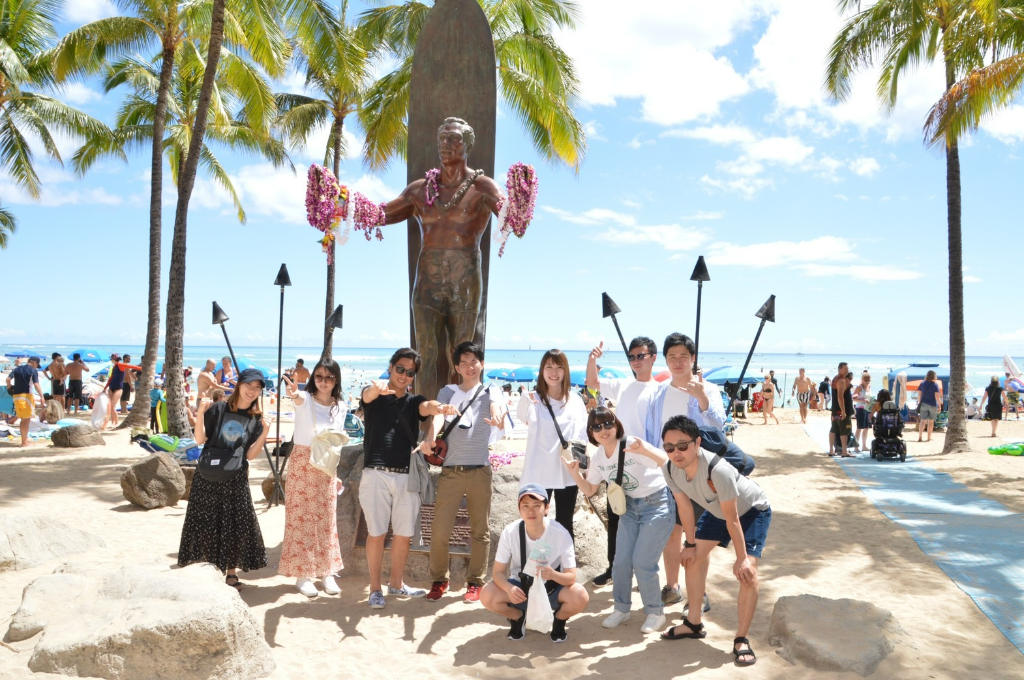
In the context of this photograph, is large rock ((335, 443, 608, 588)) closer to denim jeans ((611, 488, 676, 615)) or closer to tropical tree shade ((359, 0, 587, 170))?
denim jeans ((611, 488, 676, 615))

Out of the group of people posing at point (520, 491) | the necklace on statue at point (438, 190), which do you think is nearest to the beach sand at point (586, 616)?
the group of people posing at point (520, 491)

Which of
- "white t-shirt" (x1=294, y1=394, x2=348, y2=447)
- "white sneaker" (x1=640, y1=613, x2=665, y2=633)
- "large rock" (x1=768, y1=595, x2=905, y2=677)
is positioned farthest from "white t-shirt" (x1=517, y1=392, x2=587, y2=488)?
"large rock" (x1=768, y1=595, x2=905, y2=677)

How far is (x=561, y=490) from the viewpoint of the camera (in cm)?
473

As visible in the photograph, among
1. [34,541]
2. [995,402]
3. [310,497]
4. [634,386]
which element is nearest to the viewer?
[634,386]

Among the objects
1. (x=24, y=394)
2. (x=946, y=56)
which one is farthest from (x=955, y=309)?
(x=24, y=394)

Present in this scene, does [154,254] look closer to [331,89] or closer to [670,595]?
[331,89]

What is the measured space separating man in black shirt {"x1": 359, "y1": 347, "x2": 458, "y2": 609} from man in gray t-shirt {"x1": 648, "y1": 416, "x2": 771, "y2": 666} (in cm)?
142

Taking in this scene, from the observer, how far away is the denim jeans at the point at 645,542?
4.31 m

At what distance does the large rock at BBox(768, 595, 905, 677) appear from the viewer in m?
3.97

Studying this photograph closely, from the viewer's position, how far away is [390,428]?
4633mm

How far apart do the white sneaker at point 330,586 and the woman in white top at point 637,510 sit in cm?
182

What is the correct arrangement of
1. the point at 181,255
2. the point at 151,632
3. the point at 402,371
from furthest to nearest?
the point at 181,255, the point at 402,371, the point at 151,632

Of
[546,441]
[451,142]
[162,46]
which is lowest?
[546,441]

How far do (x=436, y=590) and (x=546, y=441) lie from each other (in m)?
1.23
